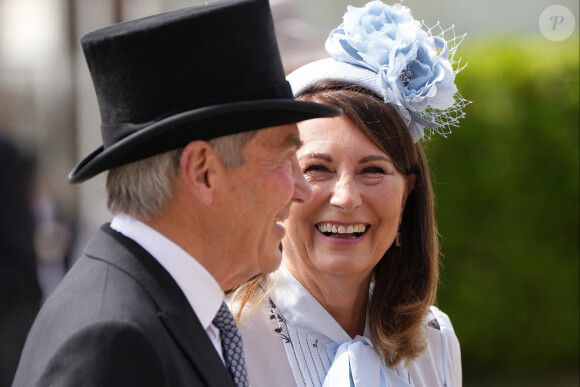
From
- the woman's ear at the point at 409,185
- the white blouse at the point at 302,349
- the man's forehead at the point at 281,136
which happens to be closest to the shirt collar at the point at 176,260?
the man's forehead at the point at 281,136

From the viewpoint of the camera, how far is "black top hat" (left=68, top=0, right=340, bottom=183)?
1828mm

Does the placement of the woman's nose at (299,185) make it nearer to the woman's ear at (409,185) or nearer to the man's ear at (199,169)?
the man's ear at (199,169)

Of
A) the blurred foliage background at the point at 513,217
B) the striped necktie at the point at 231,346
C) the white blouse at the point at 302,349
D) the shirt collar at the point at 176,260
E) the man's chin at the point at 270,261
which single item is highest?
the shirt collar at the point at 176,260

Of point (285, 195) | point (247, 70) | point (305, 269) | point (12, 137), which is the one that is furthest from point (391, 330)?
Result: point (12, 137)

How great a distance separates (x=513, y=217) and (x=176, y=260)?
549cm

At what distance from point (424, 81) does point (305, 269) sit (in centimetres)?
73

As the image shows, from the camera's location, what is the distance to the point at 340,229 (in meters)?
2.76

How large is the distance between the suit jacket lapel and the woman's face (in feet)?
3.05

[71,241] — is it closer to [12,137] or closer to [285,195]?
[12,137]

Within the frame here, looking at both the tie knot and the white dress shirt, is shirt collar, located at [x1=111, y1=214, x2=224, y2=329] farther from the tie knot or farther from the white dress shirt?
the tie knot

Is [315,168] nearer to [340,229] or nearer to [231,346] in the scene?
[340,229]

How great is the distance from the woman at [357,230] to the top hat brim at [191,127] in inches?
33.5

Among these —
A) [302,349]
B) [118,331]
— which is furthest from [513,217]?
[118,331]

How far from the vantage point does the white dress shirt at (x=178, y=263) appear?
1.87 meters
